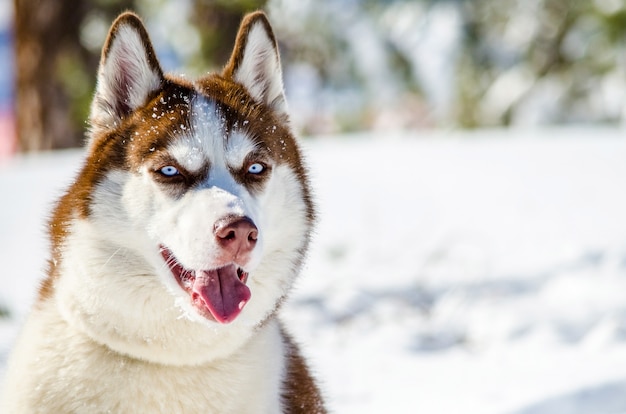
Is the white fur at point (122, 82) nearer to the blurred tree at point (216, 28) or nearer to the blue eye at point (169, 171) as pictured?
the blue eye at point (169, 171)

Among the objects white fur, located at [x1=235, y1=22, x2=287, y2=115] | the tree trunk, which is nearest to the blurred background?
the tree trunk

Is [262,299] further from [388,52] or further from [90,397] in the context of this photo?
[388,52]

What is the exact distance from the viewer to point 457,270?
580 centimetres

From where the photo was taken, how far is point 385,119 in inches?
643

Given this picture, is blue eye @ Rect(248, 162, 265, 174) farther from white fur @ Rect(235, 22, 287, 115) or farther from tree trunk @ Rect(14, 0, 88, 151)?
tree trunk @ Rect(14, 0, 88, 151)

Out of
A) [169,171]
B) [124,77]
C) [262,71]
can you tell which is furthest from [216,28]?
[169,171]

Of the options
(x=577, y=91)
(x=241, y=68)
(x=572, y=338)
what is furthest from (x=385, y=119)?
(x=241, y=68)

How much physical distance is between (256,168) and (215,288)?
418 millimetres

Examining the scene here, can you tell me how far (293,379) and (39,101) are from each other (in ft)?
23.2

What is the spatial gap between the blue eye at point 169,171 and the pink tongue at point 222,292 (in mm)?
301

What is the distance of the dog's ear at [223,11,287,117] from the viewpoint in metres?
2.53

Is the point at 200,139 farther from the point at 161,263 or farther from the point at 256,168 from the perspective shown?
the point at 161,263


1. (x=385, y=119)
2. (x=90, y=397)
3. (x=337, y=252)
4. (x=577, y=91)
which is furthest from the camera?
(x=385, y=119)

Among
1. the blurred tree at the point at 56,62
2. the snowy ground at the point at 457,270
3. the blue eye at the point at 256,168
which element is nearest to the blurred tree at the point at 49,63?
the blurred tree at the point at 56,62
